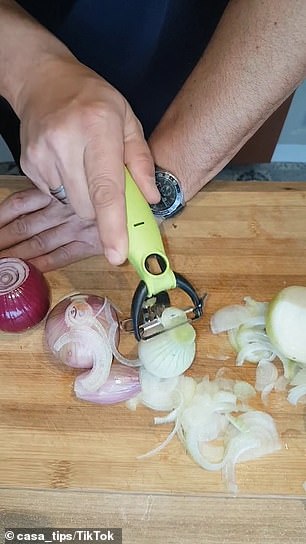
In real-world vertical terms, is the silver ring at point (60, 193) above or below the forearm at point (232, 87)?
below

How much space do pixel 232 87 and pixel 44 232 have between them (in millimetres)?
430

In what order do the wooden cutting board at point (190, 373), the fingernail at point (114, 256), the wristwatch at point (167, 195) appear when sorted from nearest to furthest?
the fingernail at point (114, 256) → the wooden cutting board at point (190, 373) → the wristwatch at point (167, 195)

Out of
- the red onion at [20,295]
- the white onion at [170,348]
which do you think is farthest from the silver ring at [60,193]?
the white onion at [170,348]

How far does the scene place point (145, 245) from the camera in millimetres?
872

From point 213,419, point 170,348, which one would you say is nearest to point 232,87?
point 170,348

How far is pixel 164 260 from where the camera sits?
880 millimetres

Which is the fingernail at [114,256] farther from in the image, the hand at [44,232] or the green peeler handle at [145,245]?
the hand at [44,232]

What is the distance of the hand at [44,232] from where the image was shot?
115cm

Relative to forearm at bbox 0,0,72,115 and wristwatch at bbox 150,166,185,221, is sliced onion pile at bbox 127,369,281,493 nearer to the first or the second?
wristwatch at bbox 150,166,185,221

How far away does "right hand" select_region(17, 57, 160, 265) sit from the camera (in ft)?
2.81

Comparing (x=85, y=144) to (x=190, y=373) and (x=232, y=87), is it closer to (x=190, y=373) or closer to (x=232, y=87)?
(x=232, y=87)

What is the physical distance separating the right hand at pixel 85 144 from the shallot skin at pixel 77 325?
6.2 inches

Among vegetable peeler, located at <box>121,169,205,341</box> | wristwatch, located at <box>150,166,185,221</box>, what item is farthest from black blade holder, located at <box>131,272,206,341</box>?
wristwatch, located at <box>150,166,185,221</box>

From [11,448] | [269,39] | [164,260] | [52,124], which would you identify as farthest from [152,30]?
[11,448]
